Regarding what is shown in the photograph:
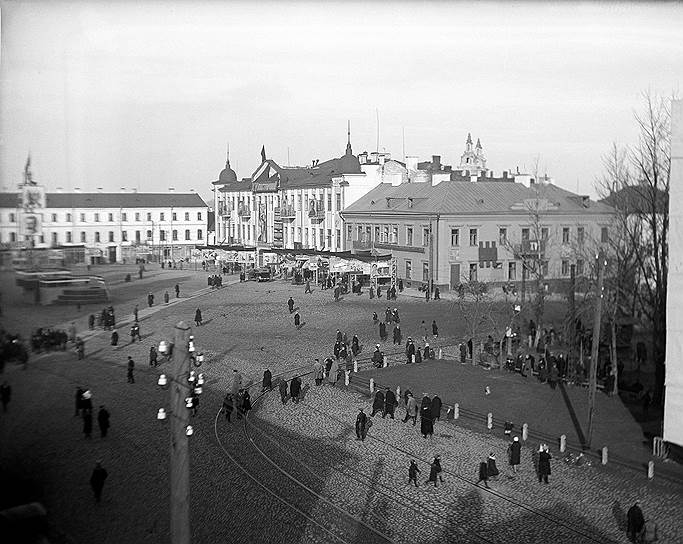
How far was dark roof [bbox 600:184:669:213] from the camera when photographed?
7933mm

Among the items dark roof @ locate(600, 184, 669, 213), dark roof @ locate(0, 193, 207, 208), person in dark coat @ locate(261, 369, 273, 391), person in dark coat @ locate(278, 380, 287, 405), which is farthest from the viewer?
dark roof @ locate(600, 184, 669, 213)

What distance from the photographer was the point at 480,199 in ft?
43.6

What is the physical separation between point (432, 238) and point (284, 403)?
6.68 meters

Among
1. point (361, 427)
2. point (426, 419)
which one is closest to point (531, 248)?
point (426, 419)

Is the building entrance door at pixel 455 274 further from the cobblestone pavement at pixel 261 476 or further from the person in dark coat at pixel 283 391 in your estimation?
the person in dark coat at pixel 283 391

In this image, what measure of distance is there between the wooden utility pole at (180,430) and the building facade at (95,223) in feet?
6.14

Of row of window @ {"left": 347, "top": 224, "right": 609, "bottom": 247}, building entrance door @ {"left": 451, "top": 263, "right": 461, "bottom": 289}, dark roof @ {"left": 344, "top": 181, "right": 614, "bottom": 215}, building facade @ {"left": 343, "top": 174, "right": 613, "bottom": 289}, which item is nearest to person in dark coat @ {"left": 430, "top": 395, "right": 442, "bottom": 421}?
building facade @ {"left": 343, "top": 174, "right": 613, "bottom": 289}

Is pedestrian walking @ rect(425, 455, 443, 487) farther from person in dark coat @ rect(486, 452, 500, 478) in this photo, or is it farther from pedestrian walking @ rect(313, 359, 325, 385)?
pedestrian walking @ rect(313, 359, 325, 385)

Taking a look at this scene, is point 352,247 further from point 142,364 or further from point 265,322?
point 142,364

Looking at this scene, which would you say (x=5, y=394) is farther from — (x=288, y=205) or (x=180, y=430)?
(x=288, y=205)

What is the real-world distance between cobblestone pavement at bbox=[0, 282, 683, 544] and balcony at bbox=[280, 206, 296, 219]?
11.1 m

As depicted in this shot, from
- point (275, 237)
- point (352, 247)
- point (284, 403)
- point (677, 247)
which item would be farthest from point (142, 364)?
point (275, 237)

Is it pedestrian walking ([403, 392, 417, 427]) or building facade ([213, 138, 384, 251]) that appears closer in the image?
pedestrian walking ([403, 392, 417, 427])

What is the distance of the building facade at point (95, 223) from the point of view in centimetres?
466
